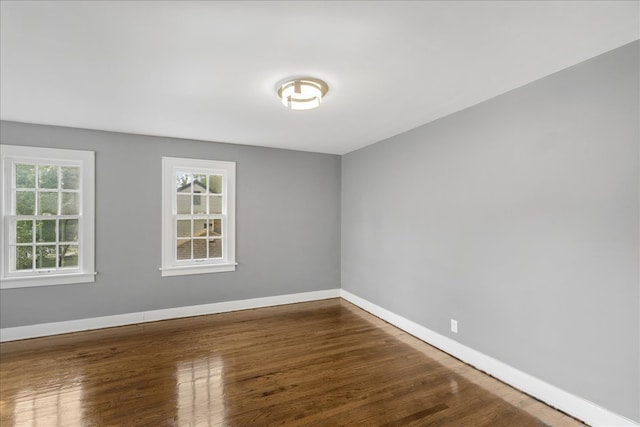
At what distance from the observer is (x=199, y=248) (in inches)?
171

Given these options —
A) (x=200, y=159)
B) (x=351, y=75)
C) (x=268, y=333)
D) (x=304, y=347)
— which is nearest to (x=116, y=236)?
(x=200, y=159)

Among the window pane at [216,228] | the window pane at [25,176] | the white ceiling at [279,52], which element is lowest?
the window pane at [216,228]

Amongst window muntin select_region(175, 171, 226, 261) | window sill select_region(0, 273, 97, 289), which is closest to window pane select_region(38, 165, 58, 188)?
window sill select_region(0, 273, 97, 289)

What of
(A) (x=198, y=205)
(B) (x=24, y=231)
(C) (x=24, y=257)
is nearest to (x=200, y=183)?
(A) (x=198, y=205)

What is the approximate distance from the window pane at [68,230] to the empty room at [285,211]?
0.08 feet

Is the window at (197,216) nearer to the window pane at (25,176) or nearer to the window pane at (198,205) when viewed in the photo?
the window pane at (198,205)

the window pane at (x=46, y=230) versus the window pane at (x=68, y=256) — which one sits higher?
the window pane at (x=46, y=230)

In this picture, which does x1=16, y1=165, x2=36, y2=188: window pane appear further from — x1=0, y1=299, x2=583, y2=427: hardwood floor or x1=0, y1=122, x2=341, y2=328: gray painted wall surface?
x1=0, y1=299, x2=583, y2=427: hardwood floor

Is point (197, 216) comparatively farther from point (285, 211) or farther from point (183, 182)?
point (285, 211)

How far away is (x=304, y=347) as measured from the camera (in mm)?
3225

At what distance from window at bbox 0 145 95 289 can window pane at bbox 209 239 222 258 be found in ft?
4.55

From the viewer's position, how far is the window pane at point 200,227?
14.1 feet

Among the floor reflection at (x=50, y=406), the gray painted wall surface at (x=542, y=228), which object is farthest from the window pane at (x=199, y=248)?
the gray painted wall surface at (x=542, y=228)

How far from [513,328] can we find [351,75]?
2.45m
